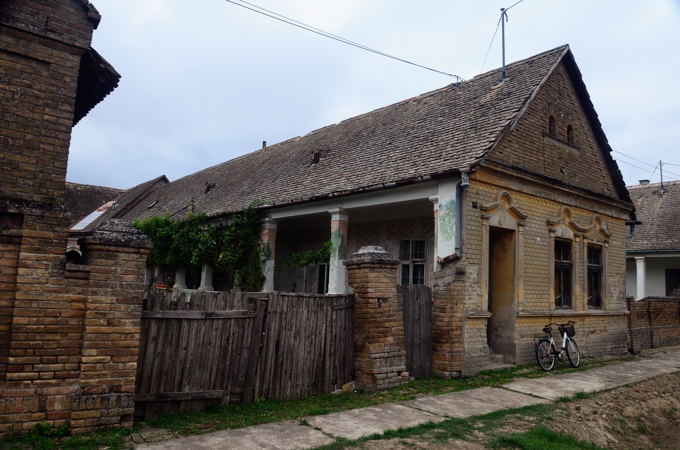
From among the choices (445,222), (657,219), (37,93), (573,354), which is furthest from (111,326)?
(657,219)

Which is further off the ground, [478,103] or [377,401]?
[478,103]

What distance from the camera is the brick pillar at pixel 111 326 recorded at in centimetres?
525

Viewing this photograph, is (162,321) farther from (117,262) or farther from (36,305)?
(36,305)

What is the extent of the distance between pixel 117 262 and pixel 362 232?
931 cm

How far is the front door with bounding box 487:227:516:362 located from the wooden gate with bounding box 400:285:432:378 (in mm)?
2357

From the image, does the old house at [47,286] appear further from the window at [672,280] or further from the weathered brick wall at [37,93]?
the window at [672,280]

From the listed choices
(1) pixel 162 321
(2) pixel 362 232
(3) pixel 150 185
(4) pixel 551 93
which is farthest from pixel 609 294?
(3) pixel 150 185

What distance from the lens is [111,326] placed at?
539 cm

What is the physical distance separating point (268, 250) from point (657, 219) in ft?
63.3

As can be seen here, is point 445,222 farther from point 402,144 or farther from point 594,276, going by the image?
point 594,276

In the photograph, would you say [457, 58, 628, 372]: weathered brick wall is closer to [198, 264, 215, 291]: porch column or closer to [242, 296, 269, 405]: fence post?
[242, 296, 269, 405]: fence post

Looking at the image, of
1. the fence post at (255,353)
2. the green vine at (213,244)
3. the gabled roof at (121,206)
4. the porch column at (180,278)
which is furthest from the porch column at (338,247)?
the gabled roof at (121,206)

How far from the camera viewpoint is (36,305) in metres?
5.22

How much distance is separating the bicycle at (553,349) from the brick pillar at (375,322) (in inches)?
150
